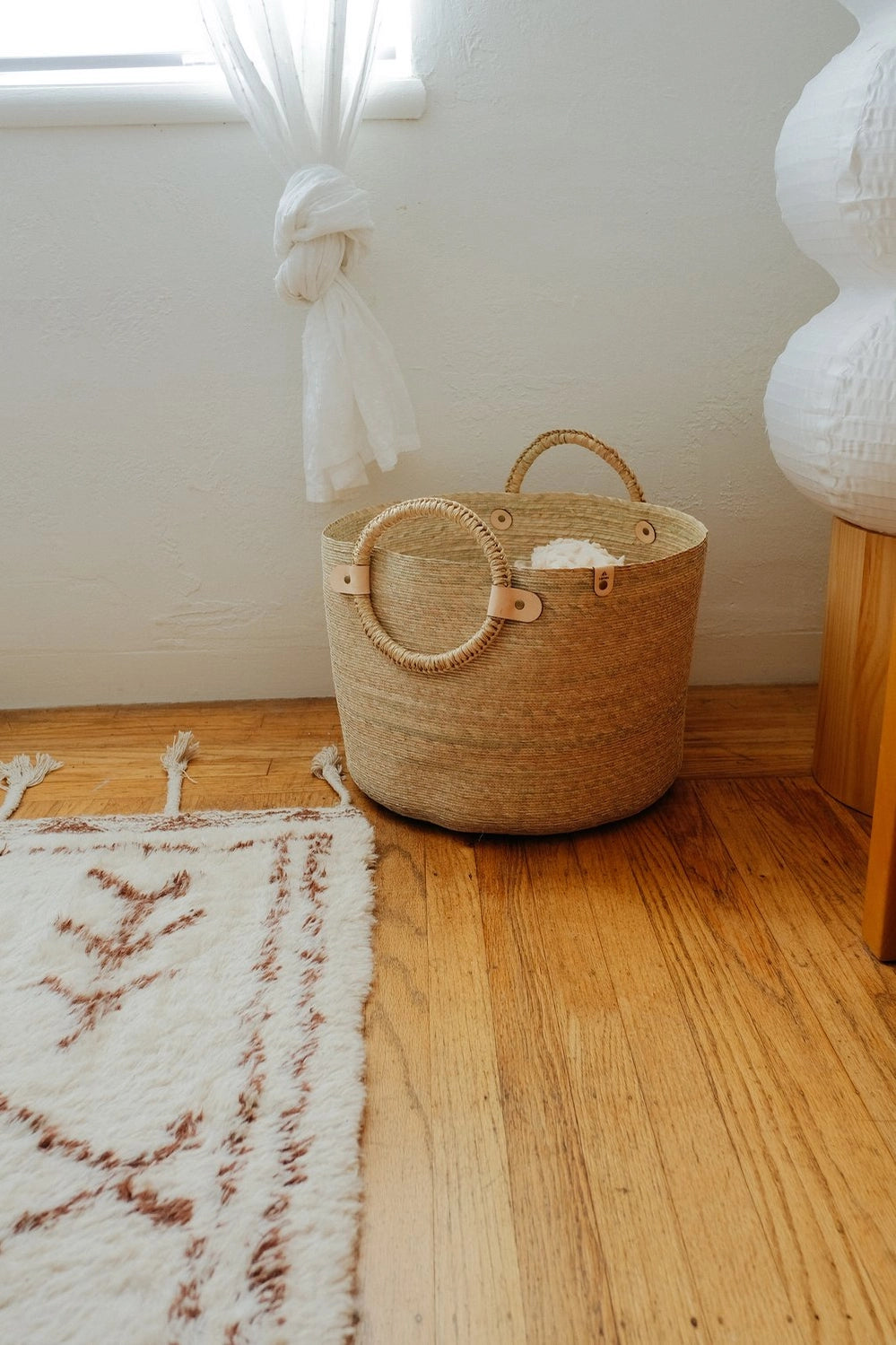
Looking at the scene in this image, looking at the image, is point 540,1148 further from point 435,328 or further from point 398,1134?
point 435,328

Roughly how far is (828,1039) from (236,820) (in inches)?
29.1

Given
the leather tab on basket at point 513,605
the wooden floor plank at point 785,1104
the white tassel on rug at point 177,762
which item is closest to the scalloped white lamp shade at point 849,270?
the leather tab on basket at point 513,605

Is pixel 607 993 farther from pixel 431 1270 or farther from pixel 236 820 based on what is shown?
pixel 236 820

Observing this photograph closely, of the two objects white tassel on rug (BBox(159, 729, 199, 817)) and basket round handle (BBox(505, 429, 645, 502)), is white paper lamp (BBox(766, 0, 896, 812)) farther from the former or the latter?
white tassel on rug (BBox(159, 729, 199, 817))

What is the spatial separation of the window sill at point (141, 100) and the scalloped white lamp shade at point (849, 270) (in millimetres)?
568

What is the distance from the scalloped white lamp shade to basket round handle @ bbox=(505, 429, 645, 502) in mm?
260

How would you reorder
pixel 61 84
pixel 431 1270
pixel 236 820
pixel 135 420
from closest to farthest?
pixel 431 1270 < pixel 236 820 < pixel 61 84 < pixel 135 420

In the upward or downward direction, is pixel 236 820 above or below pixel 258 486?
below

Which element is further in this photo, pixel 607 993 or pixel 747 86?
pixel 747 86

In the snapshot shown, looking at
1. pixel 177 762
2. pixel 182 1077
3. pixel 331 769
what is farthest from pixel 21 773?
pixel 182 1077

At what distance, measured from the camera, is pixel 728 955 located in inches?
43.3

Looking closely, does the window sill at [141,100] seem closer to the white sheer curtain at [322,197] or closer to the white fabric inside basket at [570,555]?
the white sheer curtain at [322,197]

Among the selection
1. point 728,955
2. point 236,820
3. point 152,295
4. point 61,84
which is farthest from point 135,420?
point 728,955

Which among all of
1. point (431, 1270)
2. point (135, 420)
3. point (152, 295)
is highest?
point (152, 295)
